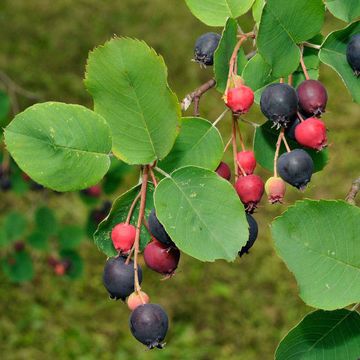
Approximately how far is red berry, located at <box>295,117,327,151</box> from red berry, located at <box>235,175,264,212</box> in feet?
0.25

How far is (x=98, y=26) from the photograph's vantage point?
4312 millimetres

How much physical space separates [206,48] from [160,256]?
0.32 m

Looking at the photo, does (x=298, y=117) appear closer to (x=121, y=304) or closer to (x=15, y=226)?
(x=15, y=226)

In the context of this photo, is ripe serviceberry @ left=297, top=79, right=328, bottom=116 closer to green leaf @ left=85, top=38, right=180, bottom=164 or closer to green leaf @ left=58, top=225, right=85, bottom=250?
green leaf @ left=85, top=38, right=180, bottom=164

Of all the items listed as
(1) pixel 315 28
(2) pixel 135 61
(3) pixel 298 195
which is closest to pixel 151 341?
(2) pixel 135 61

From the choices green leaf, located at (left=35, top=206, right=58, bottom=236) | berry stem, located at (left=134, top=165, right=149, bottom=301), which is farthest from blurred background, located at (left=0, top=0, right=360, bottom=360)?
berry stem, located at (left=134, top=165, right=149, bottom=301)

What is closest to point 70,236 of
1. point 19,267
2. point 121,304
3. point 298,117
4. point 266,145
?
point 19,267

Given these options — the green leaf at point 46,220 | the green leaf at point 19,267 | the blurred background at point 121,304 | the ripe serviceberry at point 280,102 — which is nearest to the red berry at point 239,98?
the ripe serviceberry at point 280,102

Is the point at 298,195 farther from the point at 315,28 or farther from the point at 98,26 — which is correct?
the point at 315,28

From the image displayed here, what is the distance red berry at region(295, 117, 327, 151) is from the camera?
84 cm

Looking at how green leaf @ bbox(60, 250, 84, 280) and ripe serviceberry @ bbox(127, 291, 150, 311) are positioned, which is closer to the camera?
ripe serviceberry @ bbox(127, 291, 150, 311)

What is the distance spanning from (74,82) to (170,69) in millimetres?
564

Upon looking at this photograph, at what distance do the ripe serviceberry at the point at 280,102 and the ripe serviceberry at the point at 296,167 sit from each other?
47mm

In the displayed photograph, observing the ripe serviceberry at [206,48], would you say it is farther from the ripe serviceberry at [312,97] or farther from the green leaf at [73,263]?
the green leaf at [73,263]
